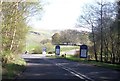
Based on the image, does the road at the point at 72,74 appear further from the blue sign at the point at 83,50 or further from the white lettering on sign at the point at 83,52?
the white lettering on sign at the point at 83,52

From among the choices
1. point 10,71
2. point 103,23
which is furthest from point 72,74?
point 103,23

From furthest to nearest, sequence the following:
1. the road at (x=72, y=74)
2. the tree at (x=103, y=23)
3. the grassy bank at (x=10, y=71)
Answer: the tree at (x=103, y=23) < the road at (x=72, y=74) < the grassy bank at (x=10, y=71)

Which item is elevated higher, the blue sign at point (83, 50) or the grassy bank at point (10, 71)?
the blue sign at point (83, 50)

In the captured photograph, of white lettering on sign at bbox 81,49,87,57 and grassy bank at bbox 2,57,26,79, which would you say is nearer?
grassy bank at bbox 2,57,26,79

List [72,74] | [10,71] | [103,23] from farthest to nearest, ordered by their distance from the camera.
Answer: [103,23], [72,74], [10,71]

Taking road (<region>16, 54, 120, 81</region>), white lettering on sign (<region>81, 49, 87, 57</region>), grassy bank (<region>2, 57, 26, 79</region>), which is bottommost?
road (<region>16, 54, 120, 81</region>)

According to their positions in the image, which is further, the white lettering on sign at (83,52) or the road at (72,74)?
the white lettering on sign at (83,52)

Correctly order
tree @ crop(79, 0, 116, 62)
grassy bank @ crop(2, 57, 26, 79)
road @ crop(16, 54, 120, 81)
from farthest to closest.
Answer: tree @ crop(79, 0, 116, 62)
road @ crop(16, 54, 120, 81)
grassy bank @ crop(2, 57, 26, 79)

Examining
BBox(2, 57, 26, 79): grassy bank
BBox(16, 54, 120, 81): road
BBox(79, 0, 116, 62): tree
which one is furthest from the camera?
BBox(79, 0, 116, 62): tree

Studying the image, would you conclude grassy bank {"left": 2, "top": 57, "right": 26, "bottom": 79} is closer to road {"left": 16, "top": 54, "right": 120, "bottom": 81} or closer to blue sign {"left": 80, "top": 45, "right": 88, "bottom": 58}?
road {"left": 16, "top": 54, "right": 120, "bottom": 81}

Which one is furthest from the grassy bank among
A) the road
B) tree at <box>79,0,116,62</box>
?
tree at <box>79,0,116,62</box>

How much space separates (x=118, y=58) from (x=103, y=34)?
21.5ft

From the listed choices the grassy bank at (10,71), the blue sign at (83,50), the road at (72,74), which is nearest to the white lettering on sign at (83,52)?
the blue sign at (83,50)

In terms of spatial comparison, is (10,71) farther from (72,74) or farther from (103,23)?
(103,23)
